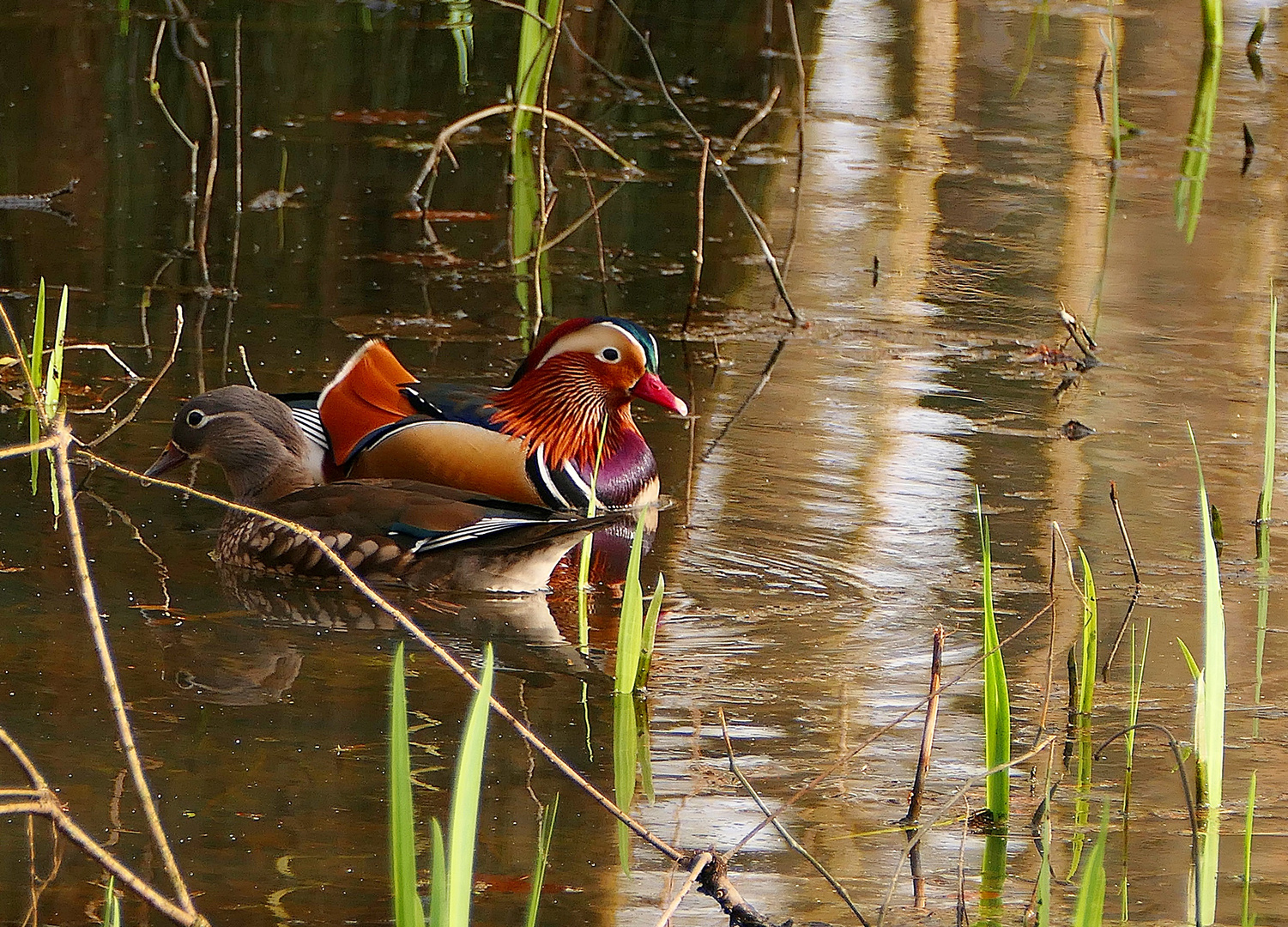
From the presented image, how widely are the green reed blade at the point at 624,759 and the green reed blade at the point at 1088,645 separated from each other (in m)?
0.94

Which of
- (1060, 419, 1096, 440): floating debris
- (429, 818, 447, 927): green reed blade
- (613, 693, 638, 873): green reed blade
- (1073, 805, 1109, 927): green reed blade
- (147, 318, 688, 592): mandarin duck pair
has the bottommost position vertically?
(613, 693, 638, 873): green reed blade

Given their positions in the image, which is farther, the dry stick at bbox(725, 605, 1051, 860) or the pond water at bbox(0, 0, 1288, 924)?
the pond water at bbox(0, 0, 1288, 924)

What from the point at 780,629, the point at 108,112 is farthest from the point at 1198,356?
the point at 108,112

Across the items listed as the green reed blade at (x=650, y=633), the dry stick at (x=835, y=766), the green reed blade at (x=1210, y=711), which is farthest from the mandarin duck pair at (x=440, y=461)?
the green reed blade at (x=1210, y=711)

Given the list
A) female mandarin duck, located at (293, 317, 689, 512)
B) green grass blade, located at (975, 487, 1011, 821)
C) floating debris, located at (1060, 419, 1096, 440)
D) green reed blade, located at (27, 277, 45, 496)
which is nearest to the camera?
green grass blade, located at (975, 487, 1011, 821)

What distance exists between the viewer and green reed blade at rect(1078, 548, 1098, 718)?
3.86 m

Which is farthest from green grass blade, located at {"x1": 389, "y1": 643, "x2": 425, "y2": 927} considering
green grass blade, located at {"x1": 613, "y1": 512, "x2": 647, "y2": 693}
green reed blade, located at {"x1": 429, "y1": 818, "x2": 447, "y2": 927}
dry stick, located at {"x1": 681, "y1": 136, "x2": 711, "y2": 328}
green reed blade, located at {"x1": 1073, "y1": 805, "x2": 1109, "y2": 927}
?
dry stick, located at {"x1": 681, "y1": 136, "x2": 711, "y2": 328}

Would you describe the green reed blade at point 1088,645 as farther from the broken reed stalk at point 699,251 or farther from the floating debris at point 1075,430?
the broken reed stalk at point 699,251

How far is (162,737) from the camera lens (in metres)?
4.12

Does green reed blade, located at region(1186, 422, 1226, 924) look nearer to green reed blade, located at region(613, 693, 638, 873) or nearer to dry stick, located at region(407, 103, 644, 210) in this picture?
green reed blade, located at region(613, 693, 638, 873)

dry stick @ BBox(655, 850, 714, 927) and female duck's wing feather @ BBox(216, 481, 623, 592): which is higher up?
dry stick @ BBox(655, 850, 714, 927)

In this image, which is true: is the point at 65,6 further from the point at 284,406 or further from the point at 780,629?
the point at 780,629

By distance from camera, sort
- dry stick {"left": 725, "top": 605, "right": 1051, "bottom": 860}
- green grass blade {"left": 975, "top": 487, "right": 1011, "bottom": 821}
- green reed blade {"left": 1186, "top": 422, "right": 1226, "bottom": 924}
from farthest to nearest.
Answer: green grass blade {"left": 975, "top": 487, "right": 1011, "bottom": 821}, green reed blade {"left": 1186, "top": 422, "right": 1226, "bottom": 924}, dry stick {"left": 725, "top": 605, "right": 1051, "bottom": 860}

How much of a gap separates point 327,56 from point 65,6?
83.0 inches
